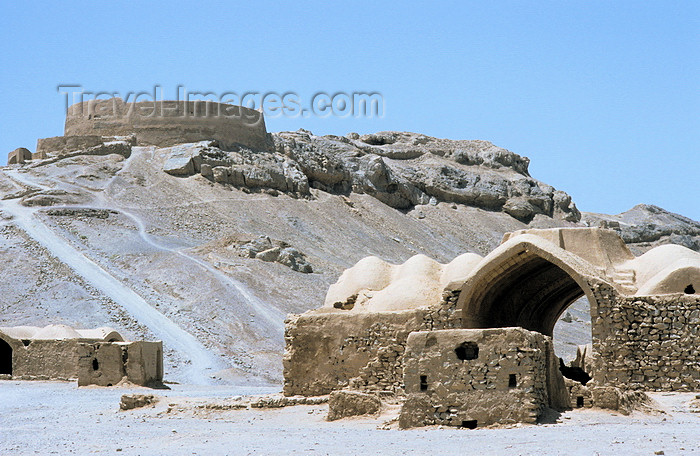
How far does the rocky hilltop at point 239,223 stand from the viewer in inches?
1463

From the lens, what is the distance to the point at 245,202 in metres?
60.0

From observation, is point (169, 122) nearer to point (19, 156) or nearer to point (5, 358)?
point (19, 156)

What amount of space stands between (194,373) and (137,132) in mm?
38948

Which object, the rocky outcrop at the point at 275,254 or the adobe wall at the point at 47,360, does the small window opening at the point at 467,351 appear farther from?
the rocky outcrop at the point at 275,254

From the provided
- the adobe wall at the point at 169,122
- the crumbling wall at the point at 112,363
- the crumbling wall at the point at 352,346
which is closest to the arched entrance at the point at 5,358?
the crumbling wall at the point at 112,363

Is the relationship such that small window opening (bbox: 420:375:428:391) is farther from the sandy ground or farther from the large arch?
the large arch

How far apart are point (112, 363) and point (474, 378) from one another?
14.1m

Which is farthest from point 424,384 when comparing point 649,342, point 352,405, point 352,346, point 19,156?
point 19,156

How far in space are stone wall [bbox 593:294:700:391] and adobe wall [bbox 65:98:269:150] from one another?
167 feet

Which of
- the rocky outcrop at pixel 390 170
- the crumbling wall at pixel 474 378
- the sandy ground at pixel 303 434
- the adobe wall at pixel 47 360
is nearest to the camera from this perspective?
the sandy ground at pixel 303 434

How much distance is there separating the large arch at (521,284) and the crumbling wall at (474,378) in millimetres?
3890

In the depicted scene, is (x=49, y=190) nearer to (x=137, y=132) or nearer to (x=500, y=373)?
(x=137, y=132)

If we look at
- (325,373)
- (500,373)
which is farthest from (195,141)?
(500,373)

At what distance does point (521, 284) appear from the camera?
1895 cm
